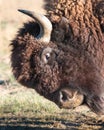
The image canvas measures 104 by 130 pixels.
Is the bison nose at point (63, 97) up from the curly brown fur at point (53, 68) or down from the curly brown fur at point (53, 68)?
down

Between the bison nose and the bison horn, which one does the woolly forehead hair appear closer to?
the bison horn

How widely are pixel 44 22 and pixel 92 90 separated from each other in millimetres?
1174

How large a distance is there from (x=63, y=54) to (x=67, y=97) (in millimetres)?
596

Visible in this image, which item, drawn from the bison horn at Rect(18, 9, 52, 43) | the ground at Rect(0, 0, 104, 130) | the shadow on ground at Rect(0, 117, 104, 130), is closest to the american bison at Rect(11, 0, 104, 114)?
the bison horn at Rect(18, 9, 52, 43)

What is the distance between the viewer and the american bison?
29.2 feet

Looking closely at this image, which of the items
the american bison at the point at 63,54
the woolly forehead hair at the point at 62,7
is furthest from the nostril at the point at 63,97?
the woolly forehead hair at the point at 62,7

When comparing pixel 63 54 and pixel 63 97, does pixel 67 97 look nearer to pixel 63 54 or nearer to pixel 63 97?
pixel 63 97

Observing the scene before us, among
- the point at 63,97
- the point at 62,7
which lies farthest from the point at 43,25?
the point at 63,97

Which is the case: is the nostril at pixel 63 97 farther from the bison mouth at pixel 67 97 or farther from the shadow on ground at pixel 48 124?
the shadow on ground at pixel 48 124

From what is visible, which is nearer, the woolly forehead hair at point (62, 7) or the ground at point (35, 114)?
the woolly forehead hair at point (62, 7)

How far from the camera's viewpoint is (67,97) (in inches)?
350

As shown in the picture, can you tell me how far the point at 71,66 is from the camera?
8.97 meters

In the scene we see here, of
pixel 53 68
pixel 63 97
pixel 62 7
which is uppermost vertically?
pixel 62 7

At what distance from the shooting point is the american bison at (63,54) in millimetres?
8891
